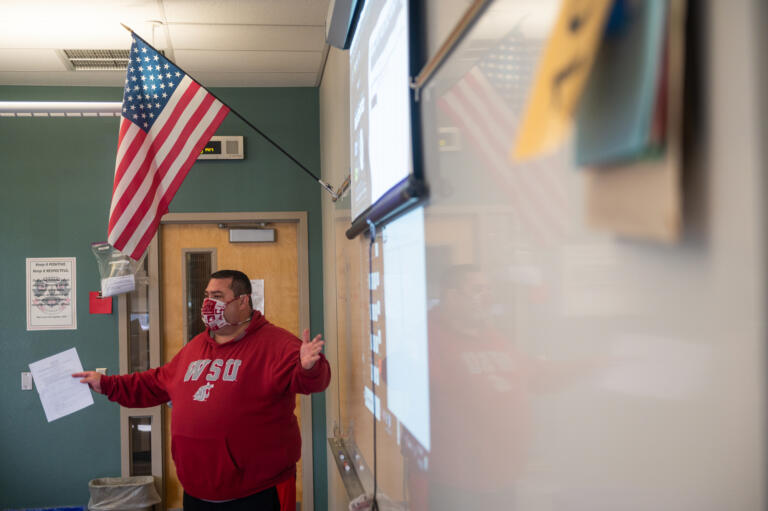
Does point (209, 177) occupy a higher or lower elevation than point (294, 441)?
higher

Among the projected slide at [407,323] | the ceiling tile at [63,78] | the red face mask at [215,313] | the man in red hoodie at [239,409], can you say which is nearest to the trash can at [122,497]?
the man in red hoodie at [239,409]

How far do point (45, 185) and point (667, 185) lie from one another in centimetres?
439

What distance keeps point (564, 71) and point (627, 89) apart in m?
0.10

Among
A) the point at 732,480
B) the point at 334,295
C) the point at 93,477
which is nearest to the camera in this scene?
the point at 732,480

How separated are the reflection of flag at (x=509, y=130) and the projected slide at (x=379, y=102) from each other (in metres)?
0.29

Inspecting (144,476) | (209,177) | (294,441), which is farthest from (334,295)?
(144,476)

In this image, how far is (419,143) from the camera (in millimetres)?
1217

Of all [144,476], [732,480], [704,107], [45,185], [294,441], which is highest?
[45,185]

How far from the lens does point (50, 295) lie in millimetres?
4070

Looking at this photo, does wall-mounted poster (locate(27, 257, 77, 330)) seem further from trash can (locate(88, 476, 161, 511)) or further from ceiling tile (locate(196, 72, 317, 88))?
ceiling tile (locate(196, 72, 317, 88))

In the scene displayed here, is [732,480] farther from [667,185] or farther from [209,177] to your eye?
[209,177]

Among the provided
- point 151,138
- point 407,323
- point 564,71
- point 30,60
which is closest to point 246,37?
point 151,138

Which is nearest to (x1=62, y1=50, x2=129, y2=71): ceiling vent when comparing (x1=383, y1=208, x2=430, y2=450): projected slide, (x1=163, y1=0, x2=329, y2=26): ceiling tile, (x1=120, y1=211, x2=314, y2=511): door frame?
(x1=163, y1=0, x2=329, y2=26): ceiling tile

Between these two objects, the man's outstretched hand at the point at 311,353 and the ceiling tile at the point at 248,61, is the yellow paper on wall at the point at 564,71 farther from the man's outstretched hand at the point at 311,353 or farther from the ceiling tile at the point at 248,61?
the ceiling tile at the point at 248,61
